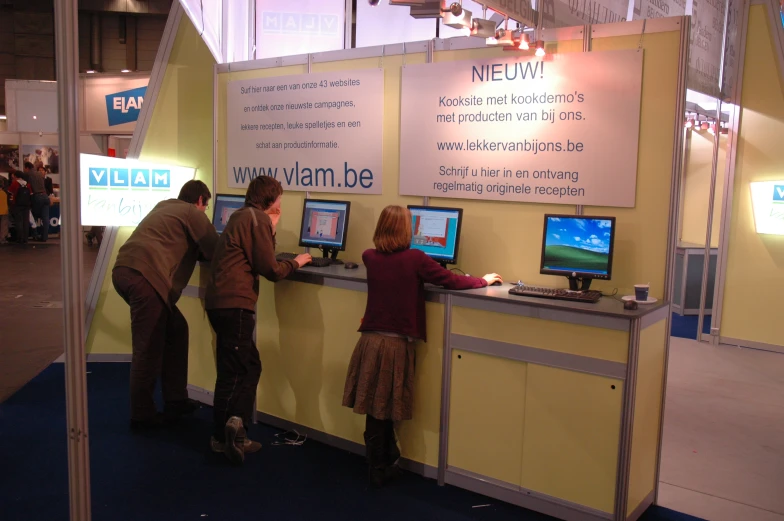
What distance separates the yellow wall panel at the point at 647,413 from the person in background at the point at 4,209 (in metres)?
13.5

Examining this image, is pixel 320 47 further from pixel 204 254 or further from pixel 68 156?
pixel 68 156

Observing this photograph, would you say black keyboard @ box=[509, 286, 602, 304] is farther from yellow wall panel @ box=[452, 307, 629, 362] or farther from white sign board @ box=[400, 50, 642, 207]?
white sign board @ box=[400, 50, 642, 207]

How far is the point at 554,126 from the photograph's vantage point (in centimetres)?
349

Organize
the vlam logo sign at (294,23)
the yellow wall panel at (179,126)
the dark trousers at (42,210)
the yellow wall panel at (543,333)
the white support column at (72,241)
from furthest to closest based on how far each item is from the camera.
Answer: the dark trousers at (42,210), the vlam logo sign at (294,23), the yellow wall panel at (179,126), the yellow wall panel at (543,333), the white support column at (72,241)

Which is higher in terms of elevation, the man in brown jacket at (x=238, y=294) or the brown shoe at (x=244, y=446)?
the man in brown jacket at (x=238, y=294)

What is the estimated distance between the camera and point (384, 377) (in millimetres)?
3332

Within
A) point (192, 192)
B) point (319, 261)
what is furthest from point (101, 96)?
point (319, 261)

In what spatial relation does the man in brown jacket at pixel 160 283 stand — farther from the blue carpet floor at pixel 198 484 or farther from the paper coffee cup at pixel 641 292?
the paper coffee cup at pixel 641 292

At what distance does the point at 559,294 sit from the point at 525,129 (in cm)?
98

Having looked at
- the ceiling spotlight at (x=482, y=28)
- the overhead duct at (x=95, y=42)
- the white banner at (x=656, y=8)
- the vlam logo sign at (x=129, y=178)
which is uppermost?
the overhead duct at (x=95, y=42)

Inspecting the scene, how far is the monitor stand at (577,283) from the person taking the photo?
10.9 ft

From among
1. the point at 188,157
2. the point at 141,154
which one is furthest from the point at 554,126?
the point at 141,154

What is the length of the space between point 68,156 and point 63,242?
0.27 m

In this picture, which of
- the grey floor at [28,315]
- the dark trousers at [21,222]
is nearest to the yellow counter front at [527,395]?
the grey floor at [28,315]
